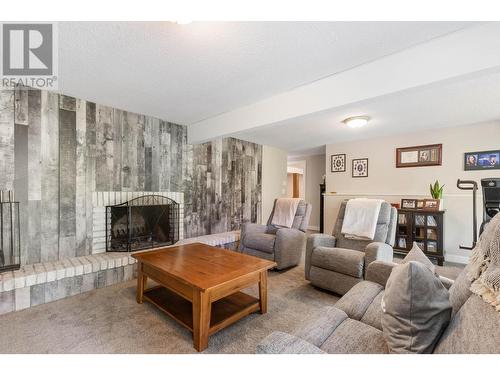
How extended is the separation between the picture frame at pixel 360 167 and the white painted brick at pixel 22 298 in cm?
510

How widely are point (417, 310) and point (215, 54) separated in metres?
1.96

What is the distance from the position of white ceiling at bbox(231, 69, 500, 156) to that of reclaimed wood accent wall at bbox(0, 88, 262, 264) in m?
1.33

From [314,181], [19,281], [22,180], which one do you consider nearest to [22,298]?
[19,281]

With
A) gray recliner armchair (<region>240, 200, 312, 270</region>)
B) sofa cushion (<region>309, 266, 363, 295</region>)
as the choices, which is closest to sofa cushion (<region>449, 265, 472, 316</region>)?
sofa cushion (<region>309, 266, 363, 295</region>)

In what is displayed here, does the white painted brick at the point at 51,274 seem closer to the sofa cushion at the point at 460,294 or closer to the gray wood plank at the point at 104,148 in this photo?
the gray wood plank at the point at 104,148

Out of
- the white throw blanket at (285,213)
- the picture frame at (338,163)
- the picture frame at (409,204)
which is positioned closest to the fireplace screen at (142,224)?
the white throw blanket at (285,213)

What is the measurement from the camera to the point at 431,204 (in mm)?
3615

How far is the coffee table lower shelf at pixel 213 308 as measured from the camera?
1.72 m

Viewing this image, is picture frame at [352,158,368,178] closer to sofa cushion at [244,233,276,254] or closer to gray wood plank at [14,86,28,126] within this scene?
sofa cushion at [244,233,276,254]

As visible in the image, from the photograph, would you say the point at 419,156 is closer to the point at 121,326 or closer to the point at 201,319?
the point at 201,319

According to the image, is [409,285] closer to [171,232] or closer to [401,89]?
[401,89]

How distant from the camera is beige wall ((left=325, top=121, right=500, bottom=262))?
3541mm

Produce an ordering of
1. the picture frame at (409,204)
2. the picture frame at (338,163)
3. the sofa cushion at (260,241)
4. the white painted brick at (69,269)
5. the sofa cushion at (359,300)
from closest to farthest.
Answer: the sofa cushion at (359,300) < the white painted brick at (69,269) < the sofa cushion at (260,241) < the picture frame at (409,204) < the picture frame at (338,163)
